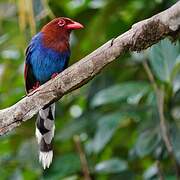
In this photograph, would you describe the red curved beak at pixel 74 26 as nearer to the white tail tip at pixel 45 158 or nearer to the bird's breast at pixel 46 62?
the bird's breast at pixel 46 62

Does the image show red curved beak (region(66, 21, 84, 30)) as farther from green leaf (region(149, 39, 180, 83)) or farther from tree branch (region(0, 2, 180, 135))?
tree branch (region(0, 2, 180, 135))

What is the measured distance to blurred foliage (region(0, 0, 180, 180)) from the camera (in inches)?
171

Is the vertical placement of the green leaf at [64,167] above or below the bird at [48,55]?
below

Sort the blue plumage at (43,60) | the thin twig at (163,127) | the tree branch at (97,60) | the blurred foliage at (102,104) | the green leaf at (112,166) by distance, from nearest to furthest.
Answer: the tree branch at (97,60), the thin twig at (163,127), the blurred foliage at (102,104), the green leaf at (112,166), the blue plumage at (43,60)

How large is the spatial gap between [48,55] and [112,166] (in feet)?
3.34

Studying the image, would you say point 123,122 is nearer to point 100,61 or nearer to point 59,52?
point 59,52

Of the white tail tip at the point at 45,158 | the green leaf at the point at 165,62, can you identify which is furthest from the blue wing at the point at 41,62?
the green leaf at the point at 165,62

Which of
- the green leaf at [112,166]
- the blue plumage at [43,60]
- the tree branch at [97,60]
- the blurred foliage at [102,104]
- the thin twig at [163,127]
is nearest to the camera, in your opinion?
the tree branch at [97,60]

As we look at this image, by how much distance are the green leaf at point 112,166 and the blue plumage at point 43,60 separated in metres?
0.80

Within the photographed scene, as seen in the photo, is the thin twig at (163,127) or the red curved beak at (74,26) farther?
the red curved beak at (74,26)

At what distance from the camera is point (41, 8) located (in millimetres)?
4484

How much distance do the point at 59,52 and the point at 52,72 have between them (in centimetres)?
17

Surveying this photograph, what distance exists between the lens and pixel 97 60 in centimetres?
296

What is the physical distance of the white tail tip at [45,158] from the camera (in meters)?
4.14
